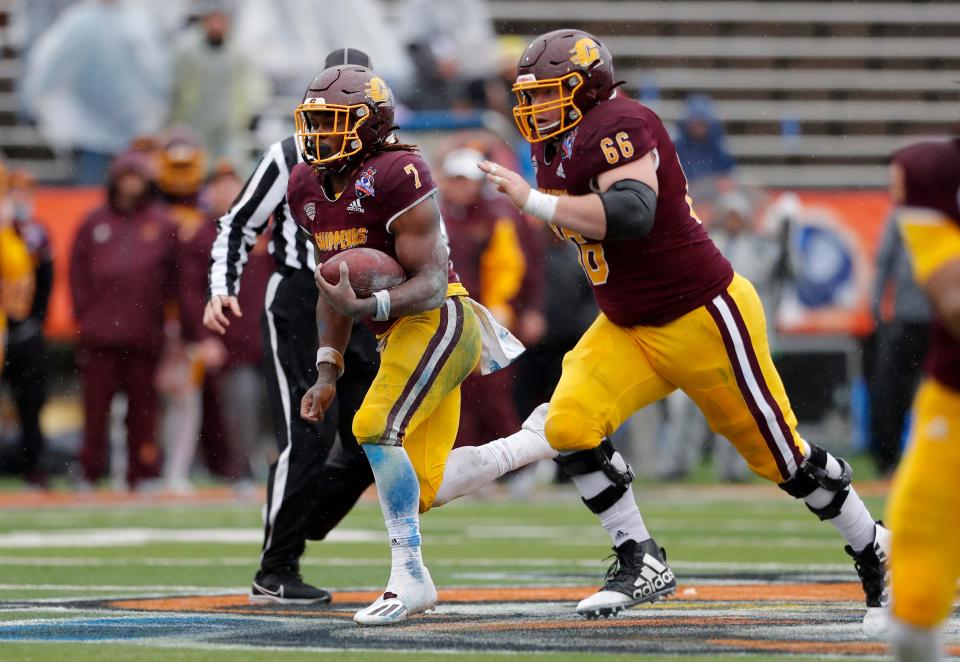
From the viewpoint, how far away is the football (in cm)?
573

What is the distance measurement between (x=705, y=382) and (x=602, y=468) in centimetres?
45

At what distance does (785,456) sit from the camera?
5938mm

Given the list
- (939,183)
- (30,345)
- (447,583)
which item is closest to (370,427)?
(447,583)

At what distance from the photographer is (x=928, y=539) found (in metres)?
3.96

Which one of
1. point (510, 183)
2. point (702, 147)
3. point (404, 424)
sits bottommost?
point (702, 147)

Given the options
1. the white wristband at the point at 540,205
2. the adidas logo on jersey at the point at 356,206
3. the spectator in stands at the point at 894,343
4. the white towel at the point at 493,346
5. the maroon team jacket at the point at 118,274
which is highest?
the white wristband at the point at 540,205

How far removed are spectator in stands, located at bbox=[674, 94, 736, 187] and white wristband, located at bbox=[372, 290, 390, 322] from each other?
33.1 ft

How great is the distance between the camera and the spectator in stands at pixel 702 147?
15547 mm

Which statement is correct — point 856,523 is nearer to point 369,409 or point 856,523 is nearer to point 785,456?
point 785,456

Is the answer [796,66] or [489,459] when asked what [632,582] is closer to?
[489,459]

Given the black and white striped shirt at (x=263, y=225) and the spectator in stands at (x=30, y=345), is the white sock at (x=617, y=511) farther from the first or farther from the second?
the spectator in stands at (x=30, y=345)

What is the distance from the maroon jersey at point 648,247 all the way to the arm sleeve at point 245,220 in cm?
129

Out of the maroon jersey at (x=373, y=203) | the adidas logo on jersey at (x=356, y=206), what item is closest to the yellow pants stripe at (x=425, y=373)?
the maroon jersey at (x=373, y=203)

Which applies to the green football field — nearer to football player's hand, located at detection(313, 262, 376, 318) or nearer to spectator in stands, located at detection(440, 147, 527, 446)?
spectator in stands, located at detection(440, 147, 527, 446)
